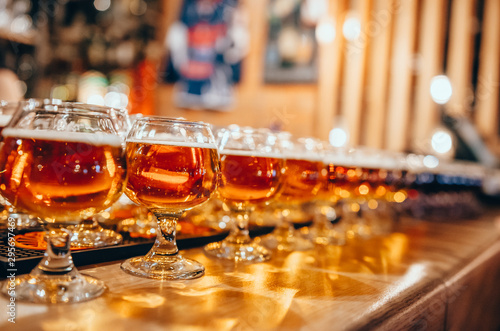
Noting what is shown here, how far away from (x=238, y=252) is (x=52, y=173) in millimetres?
489

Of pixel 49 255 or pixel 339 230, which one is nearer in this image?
pixel 49 255

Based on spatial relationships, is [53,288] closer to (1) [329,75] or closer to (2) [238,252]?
(2) [238,252]

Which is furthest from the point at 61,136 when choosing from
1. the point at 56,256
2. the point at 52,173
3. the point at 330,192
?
the point at 330,192

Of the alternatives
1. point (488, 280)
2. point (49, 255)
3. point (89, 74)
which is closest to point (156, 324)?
point (49, 255)

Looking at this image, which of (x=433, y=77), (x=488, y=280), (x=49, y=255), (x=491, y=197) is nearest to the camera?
(x=49, y=255)

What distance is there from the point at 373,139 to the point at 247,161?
14.1 ft

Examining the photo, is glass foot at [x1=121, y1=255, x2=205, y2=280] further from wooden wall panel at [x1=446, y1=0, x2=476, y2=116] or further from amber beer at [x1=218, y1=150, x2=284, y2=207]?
wooden wall panel at [x1=446, y1=0, x2=476, y2=116]

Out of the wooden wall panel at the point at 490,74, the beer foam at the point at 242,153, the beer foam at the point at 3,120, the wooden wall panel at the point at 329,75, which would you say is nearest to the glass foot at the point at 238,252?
the beer foam at the point at 242,153

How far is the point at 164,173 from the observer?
0.88m

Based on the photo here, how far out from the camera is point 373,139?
5.19m

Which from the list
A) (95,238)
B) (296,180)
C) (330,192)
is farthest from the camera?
(330,192)

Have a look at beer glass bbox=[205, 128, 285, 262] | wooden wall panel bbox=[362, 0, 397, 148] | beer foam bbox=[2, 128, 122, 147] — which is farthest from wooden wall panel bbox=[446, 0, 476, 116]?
beer foam bbox=[2, 128, 122, 147]

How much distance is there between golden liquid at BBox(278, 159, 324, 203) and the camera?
1283mm

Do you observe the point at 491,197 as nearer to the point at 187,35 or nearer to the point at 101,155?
the point at 101,155
